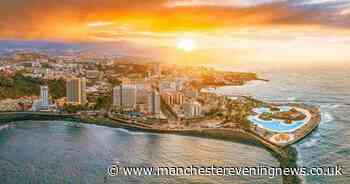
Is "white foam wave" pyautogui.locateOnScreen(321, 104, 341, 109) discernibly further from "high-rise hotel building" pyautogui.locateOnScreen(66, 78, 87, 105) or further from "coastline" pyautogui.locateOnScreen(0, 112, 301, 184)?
"high-rise hotel building" pyautogui.locateOnScreen(66, 78, 87, 105)

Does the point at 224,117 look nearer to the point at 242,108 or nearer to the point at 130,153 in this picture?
the point at 242,108

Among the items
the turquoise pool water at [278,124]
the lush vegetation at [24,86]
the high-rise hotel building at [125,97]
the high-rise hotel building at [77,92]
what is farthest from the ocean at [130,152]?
the lush vegetation at [24,86]

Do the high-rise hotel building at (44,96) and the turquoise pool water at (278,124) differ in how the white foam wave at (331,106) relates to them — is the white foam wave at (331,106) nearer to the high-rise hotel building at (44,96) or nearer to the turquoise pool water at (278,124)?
the turquoise pool water at (278,124)

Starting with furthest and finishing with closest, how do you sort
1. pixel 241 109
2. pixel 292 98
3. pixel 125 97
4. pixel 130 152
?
1. pixel 292 98
2. pixel 125 97
3. pixel 241 109
4. pixel 130 152

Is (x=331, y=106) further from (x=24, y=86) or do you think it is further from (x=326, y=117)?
(x=24, y=86)

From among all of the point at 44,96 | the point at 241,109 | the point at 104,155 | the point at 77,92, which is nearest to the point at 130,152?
the point at 104,155
